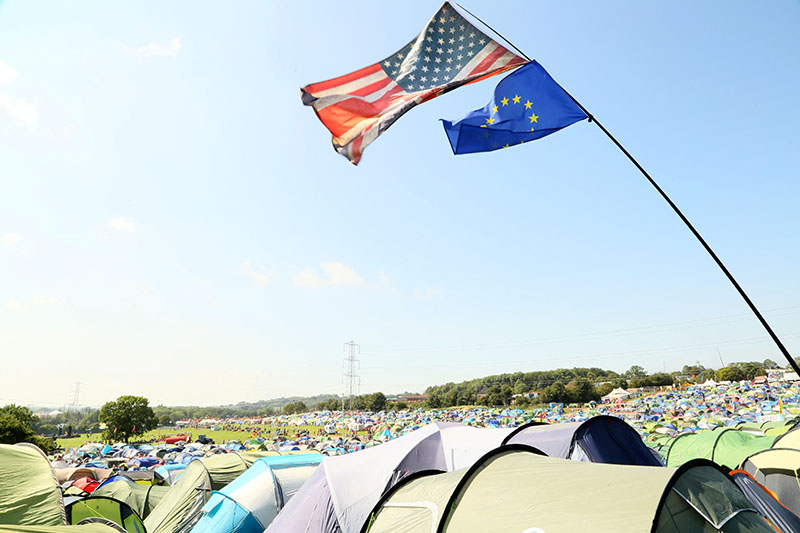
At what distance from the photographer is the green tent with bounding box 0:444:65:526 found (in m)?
6.30

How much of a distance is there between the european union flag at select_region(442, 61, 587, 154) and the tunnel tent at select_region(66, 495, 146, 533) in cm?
1013

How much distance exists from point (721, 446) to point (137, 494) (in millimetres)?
15956

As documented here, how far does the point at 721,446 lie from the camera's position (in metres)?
12.3

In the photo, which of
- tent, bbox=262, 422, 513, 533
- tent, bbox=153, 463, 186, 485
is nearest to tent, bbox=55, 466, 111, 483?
tent, bbox=153, 463, 186, 485

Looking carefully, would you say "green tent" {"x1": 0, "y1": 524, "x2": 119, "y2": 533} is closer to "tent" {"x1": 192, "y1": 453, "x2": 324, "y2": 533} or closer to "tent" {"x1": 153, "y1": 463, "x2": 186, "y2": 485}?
"tent" {"x1": 192, "y1": 453, "x2": 324, "y2": 533}

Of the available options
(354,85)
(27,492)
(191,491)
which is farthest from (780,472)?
(27,492)

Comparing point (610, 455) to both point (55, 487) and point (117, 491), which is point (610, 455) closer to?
point (55, 487)

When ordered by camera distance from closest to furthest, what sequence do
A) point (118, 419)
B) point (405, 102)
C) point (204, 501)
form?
point (405, 102) < point (204, 501) < point (118, 419)

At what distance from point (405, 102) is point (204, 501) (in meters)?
9.62

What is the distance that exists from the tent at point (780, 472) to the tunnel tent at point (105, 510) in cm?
1287

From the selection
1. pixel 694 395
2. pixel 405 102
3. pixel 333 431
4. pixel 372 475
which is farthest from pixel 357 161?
pixel 694 395

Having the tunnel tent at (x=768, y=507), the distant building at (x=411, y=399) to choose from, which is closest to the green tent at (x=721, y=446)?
the tunnel tent at (x=768, y=507)

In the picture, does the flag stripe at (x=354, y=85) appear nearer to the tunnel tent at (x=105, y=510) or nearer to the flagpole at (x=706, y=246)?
the flagpole at (x=706, y=246)

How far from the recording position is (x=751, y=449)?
11641 millimetres
